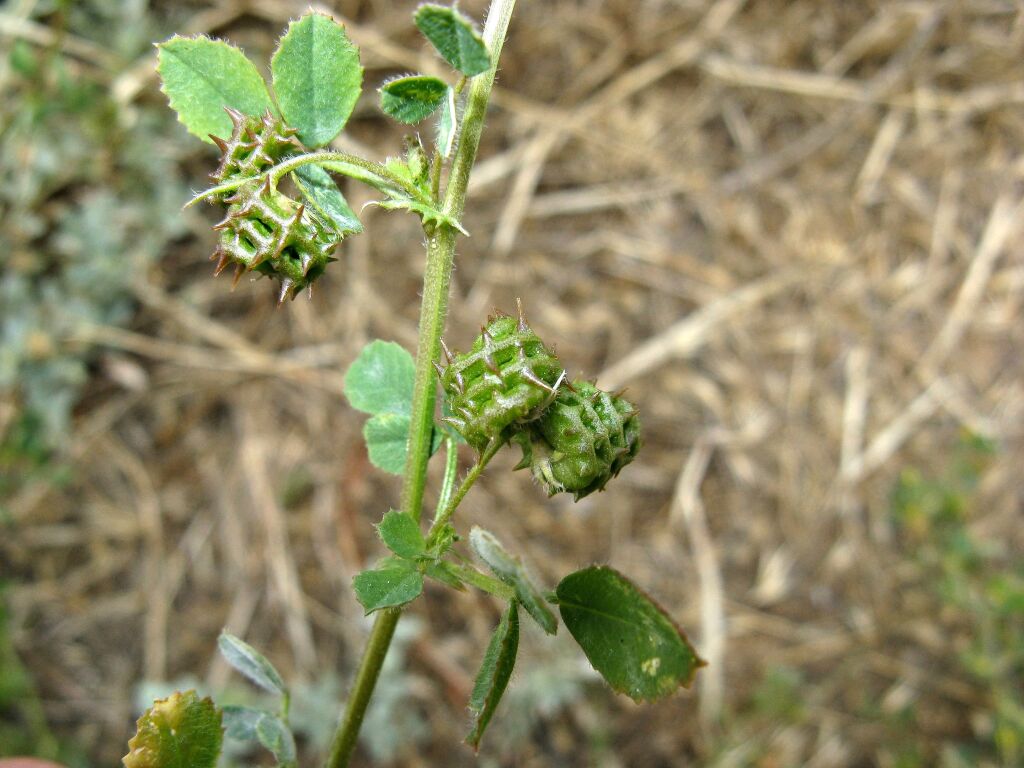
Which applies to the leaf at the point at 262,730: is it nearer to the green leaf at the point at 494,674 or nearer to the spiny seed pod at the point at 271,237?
the green leaf at the point at 494,674

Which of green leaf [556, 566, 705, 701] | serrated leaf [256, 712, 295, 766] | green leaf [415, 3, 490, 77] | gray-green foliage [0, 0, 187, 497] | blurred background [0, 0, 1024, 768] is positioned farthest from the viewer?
blurred background [0, 0, 1024, 768]

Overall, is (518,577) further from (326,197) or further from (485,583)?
(326,197)

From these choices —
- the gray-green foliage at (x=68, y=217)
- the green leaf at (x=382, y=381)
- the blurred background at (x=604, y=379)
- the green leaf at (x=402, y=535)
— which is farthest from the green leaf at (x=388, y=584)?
the gray-green foliage at (x=68, y=217)

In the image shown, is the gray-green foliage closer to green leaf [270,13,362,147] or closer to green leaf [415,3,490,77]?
green leaf [270,13,362,147]

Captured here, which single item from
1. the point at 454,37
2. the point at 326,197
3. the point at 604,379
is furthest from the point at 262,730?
the point at 604,379

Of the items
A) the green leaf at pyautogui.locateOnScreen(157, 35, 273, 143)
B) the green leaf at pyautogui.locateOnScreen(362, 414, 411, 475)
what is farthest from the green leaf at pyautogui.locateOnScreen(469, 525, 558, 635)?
the green leaf at pyautogui.locateOnScreen(157, 35, 273, 143)

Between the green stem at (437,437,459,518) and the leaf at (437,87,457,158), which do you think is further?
the green stem at (437,437,459,518)

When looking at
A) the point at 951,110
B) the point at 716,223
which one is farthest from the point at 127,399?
the point at 951,110
